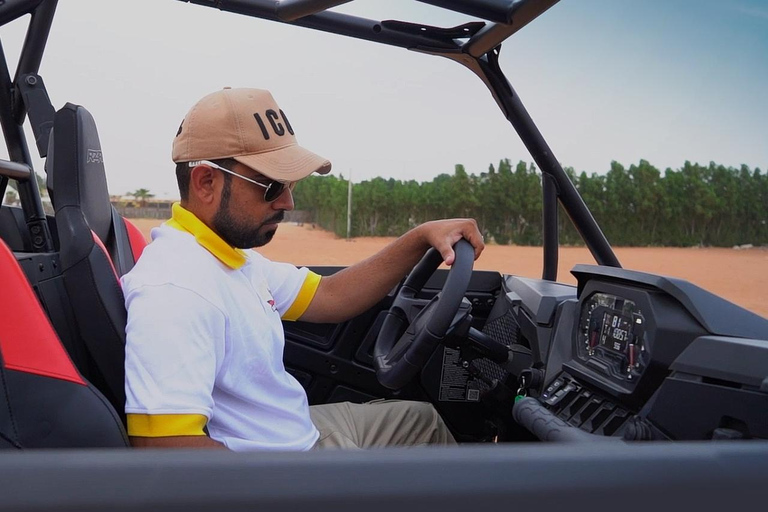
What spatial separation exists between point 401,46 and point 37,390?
167 centimetres

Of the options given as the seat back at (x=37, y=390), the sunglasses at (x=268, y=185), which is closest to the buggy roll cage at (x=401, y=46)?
the sunglasses at (x=268, y=185)

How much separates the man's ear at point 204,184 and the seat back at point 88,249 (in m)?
0.23

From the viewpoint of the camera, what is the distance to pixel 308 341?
2453mm

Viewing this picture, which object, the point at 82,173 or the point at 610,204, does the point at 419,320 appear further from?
the point at 610,204

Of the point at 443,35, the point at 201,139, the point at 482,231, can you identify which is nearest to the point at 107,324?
the point at 201,139

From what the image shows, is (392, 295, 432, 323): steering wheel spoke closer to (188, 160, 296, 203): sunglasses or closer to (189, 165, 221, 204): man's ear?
(188, 160, 296, 203): sunglasses

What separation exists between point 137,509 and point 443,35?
206 cm

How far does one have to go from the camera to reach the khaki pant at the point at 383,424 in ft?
6.35

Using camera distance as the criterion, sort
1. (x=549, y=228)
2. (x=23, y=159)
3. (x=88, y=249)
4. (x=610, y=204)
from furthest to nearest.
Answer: (x=610, y=204)
(x=549, y=228)
(x=23, y=159)
(x=88, y=249)

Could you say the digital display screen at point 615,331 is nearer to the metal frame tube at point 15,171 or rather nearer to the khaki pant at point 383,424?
the khaki pant at point 383,424

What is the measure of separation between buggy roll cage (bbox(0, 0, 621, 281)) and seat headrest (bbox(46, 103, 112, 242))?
624 mm

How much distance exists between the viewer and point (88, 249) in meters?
1.43

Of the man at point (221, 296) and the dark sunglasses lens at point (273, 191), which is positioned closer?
the man at point (221, 296)

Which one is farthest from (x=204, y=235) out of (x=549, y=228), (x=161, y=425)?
(x=549, y=228)
